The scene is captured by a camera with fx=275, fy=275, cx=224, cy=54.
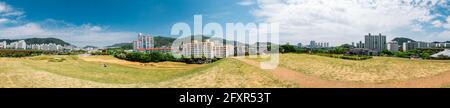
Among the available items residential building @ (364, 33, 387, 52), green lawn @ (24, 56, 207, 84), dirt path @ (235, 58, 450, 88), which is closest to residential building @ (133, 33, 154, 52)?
residential building @ (364, 33, 387, 52)

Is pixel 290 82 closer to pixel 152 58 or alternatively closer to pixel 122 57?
pixel 152 58

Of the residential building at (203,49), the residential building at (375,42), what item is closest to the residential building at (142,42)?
the residential building at (203,49)

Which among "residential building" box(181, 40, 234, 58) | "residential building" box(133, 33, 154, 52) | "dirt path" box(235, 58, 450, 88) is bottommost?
"dirt path" box(235, 58, 450, 88)

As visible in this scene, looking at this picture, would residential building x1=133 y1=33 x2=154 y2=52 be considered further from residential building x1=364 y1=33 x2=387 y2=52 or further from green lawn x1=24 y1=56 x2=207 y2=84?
green lawn x1=24 y1=56 x2=207 y2=84

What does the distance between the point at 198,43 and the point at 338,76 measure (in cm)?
4400

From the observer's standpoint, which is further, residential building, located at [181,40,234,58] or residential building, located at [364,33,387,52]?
residential building, located at [364,33,387,52]

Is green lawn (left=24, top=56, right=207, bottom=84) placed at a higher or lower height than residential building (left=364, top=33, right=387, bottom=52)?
lower

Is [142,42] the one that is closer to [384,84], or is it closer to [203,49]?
[203,49]

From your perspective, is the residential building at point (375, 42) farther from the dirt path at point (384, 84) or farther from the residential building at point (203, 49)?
the dirt path at point (384, 84)

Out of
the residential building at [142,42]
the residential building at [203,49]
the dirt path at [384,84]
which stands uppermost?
the residential building at [142,42]

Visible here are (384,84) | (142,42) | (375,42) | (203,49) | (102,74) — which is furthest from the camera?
(142,42)

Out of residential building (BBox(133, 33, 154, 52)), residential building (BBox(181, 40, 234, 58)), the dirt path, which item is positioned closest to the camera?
the dirt path

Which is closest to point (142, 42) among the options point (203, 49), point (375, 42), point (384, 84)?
point (203, 49)
